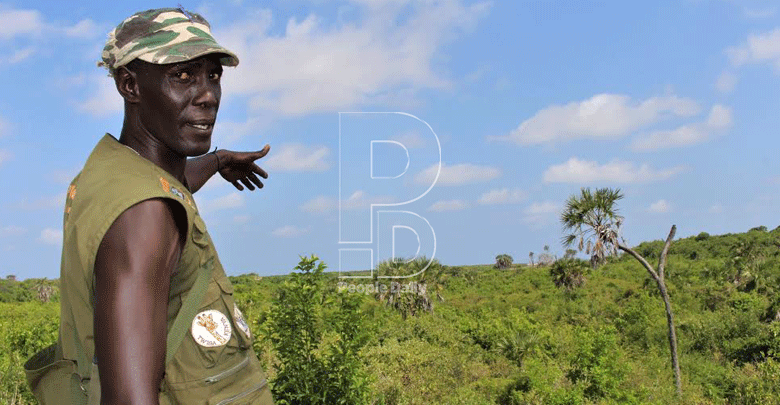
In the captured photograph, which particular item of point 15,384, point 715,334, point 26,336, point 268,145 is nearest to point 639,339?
point 715,334

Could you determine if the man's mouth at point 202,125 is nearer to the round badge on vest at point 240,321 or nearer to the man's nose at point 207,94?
the man's nose at point 207,94

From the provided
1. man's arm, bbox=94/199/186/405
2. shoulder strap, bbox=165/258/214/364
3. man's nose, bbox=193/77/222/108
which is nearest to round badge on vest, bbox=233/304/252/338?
shoulder strap, bbox=165/258/214/364

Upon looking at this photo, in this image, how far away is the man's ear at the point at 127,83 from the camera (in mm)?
1680

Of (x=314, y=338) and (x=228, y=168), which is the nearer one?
(x=228, y=168)

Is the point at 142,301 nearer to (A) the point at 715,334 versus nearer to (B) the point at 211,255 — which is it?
(B) the point at 211,255

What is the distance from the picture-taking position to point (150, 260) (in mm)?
1375

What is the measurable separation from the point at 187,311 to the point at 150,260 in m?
0.23

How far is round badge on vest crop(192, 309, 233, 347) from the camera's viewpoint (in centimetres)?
159

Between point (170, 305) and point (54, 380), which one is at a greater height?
point (170, 305)

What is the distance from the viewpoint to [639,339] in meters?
37.8

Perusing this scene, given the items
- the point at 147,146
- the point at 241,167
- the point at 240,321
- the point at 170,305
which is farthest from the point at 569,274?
the point at 170,305

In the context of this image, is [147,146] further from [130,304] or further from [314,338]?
[314,338]

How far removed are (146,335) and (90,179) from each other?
1.42 feet

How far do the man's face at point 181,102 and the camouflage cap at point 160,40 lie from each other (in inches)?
1.9
